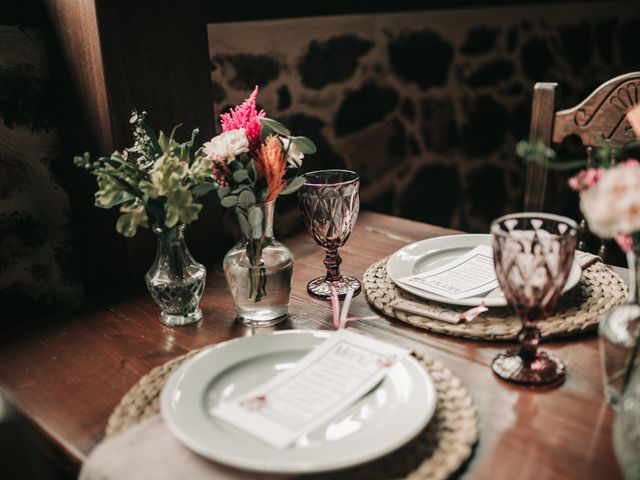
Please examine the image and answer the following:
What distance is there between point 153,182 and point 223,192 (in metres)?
0.11

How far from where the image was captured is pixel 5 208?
1315mm

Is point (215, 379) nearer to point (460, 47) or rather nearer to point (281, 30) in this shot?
point (281, 30)

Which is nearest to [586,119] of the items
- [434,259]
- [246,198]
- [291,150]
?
[434,259]

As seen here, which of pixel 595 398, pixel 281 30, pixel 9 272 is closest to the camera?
pixel 595 398

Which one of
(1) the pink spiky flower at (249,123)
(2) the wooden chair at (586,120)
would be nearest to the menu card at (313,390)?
(1) the pink spiky flower at (249,123)

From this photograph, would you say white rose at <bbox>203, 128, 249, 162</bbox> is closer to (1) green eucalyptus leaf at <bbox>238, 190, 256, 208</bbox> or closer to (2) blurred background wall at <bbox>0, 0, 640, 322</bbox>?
(1) green eucalyptus leaf at <bbox>238, 190, 256, 208</bbox>

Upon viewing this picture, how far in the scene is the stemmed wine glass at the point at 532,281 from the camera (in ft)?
2.63

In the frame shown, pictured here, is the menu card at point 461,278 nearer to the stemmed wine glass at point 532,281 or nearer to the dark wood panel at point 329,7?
the stemmed wine glass at point 532,281

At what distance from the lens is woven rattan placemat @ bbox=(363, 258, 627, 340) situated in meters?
0.94

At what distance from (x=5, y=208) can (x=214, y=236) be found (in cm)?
44

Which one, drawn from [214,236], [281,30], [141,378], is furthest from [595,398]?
[281,30]

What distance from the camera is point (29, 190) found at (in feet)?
4.43

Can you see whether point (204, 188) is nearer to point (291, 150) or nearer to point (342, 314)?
point (291, 150)

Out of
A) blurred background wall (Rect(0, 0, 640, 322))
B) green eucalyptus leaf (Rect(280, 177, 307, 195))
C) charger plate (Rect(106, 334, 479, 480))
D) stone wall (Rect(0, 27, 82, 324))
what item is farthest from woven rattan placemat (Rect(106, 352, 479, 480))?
stone wall (Rect(0, 27, 82, 324))
